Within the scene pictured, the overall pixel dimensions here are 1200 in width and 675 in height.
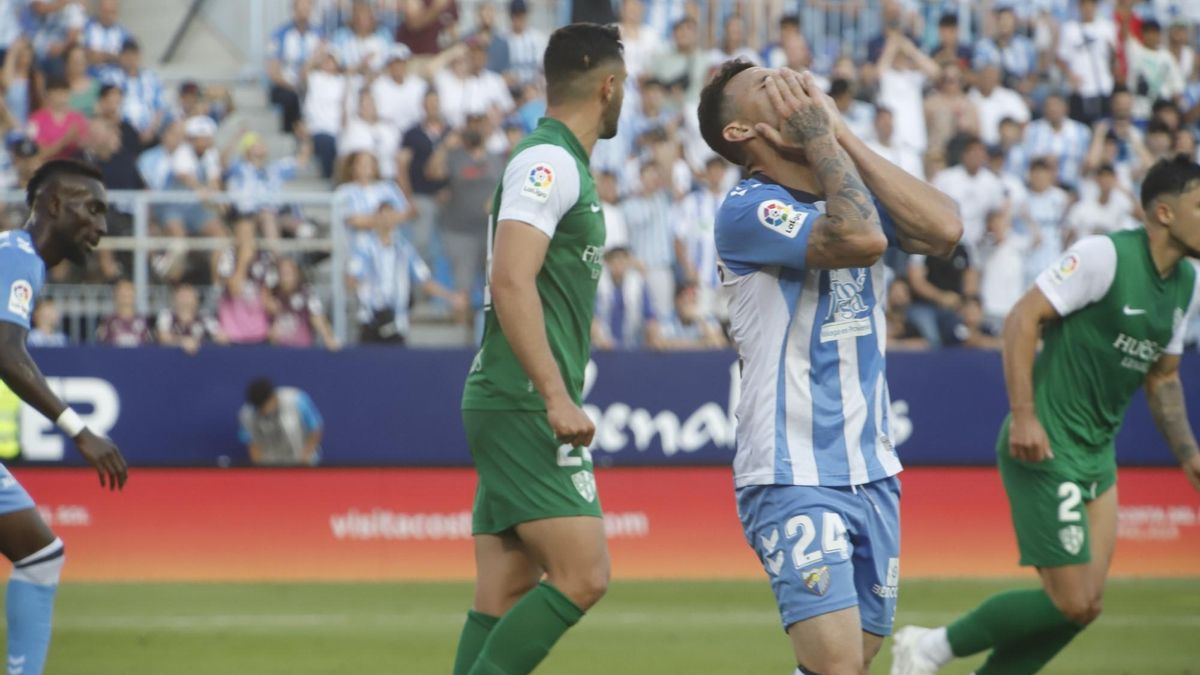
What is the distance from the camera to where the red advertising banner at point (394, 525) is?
45.6 ft

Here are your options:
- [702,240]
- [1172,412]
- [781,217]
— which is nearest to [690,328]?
[702,240]

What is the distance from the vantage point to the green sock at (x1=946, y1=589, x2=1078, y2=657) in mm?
7270

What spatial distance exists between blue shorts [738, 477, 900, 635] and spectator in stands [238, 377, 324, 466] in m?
9.52

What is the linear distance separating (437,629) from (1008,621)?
15.3ft

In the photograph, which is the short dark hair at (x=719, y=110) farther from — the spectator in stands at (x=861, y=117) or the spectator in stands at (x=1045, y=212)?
the spectator in stands at (x=1045, y=212)

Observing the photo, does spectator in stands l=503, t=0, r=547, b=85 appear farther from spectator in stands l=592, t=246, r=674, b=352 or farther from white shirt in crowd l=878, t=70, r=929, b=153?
white shirt in crowd l=878, t=70, r=929, b=153

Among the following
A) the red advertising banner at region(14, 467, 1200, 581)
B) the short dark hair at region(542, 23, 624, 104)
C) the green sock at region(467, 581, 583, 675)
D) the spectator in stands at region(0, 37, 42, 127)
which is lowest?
the red advertising banner at region(14, 467, 1200, 581)

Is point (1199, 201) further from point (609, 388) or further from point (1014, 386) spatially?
point (609, 388)

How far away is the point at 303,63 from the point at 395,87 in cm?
136

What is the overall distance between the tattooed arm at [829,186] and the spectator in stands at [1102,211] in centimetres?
1302

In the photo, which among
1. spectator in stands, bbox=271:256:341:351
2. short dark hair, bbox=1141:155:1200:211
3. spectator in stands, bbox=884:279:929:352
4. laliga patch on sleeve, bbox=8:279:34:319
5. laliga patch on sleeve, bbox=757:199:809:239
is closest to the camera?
laliga patch on sleeve, bbox=757:199:809:239

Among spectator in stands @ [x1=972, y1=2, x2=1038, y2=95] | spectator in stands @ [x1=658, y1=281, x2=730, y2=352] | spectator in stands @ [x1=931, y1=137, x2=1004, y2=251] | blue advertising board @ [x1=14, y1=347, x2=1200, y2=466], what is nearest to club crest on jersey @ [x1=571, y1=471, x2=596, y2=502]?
blue advertising board @ [x1=14, y1=347, x2=1200, y2=466]

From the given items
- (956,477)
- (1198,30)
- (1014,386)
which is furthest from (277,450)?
(1198,30)

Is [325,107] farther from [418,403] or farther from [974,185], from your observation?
[974,185]
